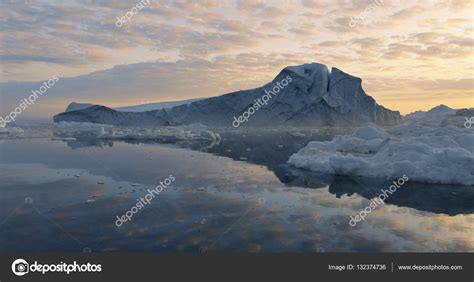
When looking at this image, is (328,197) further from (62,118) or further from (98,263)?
(62,118)

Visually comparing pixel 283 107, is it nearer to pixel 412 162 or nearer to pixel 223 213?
pixel 412 162

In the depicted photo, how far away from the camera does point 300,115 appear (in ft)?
156

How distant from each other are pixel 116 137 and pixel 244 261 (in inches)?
858

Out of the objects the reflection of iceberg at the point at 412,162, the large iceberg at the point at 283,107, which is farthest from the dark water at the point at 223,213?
the large iceberg at the point at 283,107

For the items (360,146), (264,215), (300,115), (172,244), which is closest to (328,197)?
(264,215)

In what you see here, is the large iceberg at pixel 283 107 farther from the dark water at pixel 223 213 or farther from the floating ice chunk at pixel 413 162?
the dark water at pixel 223 213

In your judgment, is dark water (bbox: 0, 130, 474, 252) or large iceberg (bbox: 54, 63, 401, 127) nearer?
dark water (bbox: 0, 130, 474, 252)

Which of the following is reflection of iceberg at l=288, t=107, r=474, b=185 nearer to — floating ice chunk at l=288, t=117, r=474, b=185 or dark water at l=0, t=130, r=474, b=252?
floating ice chunk at l=288, t=117, r=474, b=185

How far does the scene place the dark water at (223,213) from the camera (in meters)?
4.68

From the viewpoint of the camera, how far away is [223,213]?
613 cm

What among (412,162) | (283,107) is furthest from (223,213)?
(283,107)

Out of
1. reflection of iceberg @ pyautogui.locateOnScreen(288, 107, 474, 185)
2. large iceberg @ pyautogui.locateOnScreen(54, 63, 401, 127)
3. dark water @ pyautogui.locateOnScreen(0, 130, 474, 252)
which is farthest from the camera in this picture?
large iceberg @ pyautogui.locateOnScreen(54, 63, 401, 127)

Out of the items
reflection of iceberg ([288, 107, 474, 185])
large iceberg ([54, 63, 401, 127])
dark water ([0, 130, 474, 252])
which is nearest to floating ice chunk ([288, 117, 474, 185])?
reflection of iceberg ([288, 107, 474, 185])

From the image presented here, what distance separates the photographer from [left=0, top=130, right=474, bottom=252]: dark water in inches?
184
